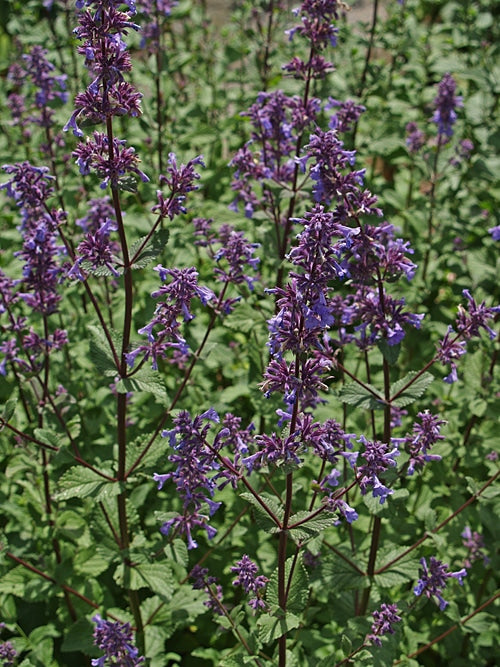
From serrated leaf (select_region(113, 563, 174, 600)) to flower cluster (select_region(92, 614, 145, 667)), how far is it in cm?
30

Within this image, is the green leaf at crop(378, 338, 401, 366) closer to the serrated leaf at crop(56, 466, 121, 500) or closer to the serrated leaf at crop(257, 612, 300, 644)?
the serrated leaf at crop(257, 612, 300, 644)

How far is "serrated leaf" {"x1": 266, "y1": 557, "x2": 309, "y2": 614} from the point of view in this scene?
3.75 meters

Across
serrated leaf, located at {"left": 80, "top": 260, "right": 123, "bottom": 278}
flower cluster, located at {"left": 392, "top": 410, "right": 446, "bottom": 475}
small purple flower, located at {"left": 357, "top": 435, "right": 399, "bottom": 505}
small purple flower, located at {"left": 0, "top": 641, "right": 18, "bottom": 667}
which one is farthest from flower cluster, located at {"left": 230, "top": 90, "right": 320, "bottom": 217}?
small purple flower, located at {"left": 0, "top": 641, "right": 18, "bottom": 667}

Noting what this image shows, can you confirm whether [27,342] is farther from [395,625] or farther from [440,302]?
[440,302]

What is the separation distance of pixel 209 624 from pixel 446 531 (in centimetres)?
197

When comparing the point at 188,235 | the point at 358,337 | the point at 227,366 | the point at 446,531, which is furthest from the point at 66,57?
the point at 446,531

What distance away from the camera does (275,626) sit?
364 cm

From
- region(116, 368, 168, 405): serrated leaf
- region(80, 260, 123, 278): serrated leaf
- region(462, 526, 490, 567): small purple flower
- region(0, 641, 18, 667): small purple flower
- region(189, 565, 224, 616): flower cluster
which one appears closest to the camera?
region(80, 260, 123, 278): serrated leaf

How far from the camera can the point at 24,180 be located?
13.2 feet

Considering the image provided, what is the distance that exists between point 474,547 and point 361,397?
194 cm

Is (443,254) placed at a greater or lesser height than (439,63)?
lesser

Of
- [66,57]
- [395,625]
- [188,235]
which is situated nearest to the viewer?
[395,625]

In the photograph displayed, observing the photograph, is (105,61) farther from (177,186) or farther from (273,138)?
(273,138)

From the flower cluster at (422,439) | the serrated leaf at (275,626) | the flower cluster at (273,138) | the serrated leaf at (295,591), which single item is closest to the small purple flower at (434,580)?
the flower cluster at (422,439)
